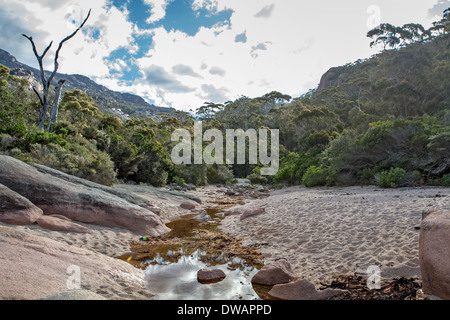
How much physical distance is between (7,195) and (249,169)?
33.5 m

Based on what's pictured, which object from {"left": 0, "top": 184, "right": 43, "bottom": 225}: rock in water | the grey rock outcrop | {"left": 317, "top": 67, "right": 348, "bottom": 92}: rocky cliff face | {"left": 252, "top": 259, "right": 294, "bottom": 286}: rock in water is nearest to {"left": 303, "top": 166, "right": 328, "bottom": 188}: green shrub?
{"left": 252, "top": 259, "right": 294, "bottom": 286}: rock in water

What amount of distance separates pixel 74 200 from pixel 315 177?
50.7 ft

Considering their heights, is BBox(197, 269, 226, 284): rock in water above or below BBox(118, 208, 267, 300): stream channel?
above

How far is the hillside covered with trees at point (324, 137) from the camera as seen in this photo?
1275 cm

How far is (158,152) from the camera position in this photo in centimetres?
2155

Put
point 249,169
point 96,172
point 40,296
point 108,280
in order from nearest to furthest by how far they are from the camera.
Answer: point 40,296 → point 108,280 → point 96,172 → point 249,169

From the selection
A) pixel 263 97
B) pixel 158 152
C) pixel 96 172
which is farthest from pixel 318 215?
pixel 263 97

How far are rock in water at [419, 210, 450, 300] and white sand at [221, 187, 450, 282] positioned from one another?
0.97 m

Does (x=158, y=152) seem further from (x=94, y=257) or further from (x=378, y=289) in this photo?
(x=378, y=289)

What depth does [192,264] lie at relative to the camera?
5.60 meters

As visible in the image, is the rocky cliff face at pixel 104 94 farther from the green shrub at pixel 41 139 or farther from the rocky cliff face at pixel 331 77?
the green shrub at pixel 41 139

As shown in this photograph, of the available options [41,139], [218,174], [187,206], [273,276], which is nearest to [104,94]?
[218,174]

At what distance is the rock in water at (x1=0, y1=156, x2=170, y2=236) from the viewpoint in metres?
7.05

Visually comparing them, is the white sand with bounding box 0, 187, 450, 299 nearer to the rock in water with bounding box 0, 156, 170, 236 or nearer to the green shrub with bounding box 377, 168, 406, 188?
the rock in water with bounding box 0, 156, 170, 236
